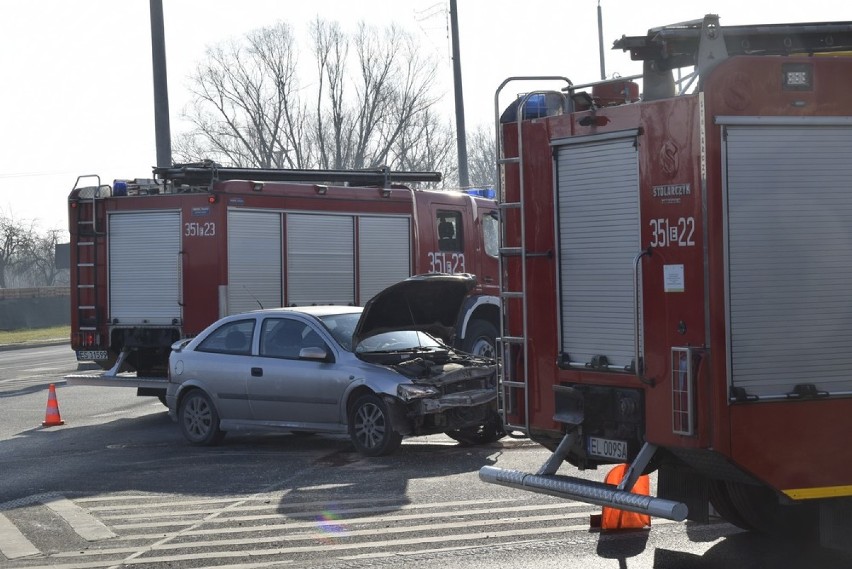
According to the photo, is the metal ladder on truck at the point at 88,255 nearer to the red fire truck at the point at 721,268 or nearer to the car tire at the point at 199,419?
the car tire at the point at 199,419

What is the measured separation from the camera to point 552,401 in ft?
25.6

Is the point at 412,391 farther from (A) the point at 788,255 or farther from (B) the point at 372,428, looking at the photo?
(A) the point at 788,255

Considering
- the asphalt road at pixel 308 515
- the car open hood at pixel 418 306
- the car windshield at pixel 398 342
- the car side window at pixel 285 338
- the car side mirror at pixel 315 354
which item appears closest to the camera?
the asphalt road at pixel 308 515

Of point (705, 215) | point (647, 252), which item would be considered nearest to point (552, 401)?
point (647, 252)

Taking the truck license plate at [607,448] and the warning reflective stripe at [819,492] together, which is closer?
the warning reflective stripe at [819,492]

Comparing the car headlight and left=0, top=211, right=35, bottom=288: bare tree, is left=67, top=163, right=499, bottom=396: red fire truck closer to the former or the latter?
the car headlight

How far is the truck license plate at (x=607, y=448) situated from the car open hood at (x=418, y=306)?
17.5 ft

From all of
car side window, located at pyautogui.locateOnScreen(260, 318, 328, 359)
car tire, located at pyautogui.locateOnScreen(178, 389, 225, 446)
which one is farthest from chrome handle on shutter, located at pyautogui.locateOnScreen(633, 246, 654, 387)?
car tire, located at pyautogui.locateOnScreen(178, 389, 225, 446)

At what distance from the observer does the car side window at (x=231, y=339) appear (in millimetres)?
13945

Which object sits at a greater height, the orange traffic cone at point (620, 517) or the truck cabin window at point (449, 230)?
the truck cabin window at point (449, 230)

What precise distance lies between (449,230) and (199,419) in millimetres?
7266

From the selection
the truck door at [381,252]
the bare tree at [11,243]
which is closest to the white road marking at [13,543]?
the truck door at [381,252]

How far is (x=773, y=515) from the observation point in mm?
8203

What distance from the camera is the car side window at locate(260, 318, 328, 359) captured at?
1338cm
